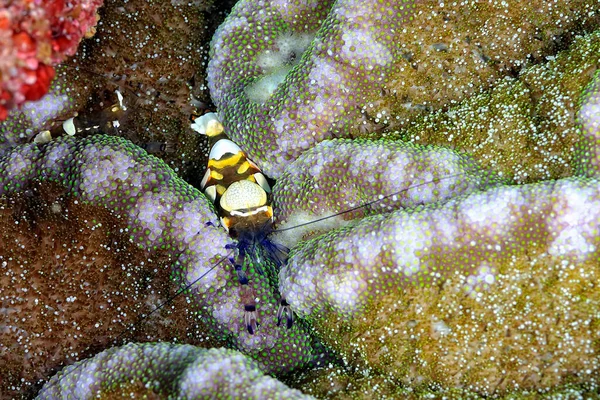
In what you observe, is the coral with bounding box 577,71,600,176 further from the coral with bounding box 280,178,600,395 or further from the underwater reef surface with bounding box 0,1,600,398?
the coral with bounding box 280,178,600,395

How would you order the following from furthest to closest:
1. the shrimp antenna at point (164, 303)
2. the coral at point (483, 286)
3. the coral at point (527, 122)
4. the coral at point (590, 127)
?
the shrimp antenna at point (164, 303) < the coral at point (527, 122) < the coral at point (590, 127) < the coral at point (483, 286)

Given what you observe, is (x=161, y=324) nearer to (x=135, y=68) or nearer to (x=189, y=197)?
(x=189, y=197)

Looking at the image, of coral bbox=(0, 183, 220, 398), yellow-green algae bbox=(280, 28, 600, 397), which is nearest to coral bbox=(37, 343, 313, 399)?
coral bbox=(0, 183, 220, 398)

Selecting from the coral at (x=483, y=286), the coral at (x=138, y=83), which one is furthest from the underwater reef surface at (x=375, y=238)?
the coral at (x=138, y=83)

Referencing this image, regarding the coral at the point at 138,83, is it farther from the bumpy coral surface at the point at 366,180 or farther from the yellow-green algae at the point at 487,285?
the yellow-green algae at the point at 487,285

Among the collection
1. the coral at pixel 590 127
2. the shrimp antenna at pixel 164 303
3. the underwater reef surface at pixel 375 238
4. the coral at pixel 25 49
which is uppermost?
the coral at pixel 25 49

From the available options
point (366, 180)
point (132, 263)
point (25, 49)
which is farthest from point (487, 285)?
point (25, 49)
